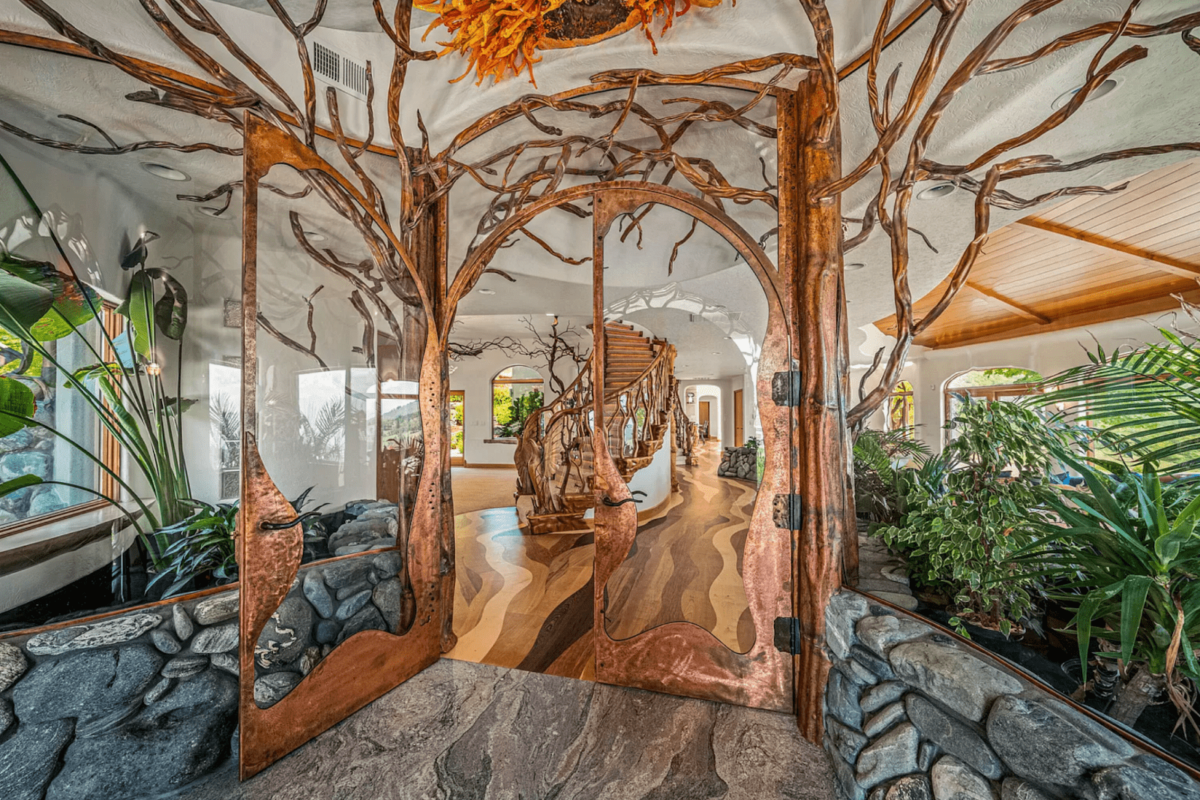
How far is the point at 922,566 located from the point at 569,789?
1.42 m

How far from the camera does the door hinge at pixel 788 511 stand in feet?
5.65

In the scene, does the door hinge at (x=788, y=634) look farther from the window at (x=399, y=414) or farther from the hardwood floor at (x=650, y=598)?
the window at (x=399, y=414)

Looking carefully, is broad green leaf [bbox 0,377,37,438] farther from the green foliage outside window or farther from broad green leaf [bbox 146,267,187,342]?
the green foliage outside window

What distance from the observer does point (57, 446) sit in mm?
1638

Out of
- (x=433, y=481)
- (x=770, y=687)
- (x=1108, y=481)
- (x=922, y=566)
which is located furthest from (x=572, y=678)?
(x=1108, y=481)

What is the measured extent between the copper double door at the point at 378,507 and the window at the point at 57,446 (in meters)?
0.75

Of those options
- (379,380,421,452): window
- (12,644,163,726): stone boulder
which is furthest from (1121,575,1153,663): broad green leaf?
(12,644,163,726): stone boulder

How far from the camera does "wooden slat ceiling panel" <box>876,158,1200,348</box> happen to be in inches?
50.4

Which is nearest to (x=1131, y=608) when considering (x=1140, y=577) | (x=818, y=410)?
(x=1140, y=577)

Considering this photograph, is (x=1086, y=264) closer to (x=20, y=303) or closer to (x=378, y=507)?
(x=378, y=507)

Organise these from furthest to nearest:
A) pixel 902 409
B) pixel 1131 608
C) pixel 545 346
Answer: pixel 545 346, pixel 902 409, pixel 1131 608

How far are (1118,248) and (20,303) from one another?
12.2ft

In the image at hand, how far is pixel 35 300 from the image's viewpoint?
5.08 feet

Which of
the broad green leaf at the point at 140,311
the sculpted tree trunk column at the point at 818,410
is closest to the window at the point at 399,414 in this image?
the broad green leaf at the point at 140,311
